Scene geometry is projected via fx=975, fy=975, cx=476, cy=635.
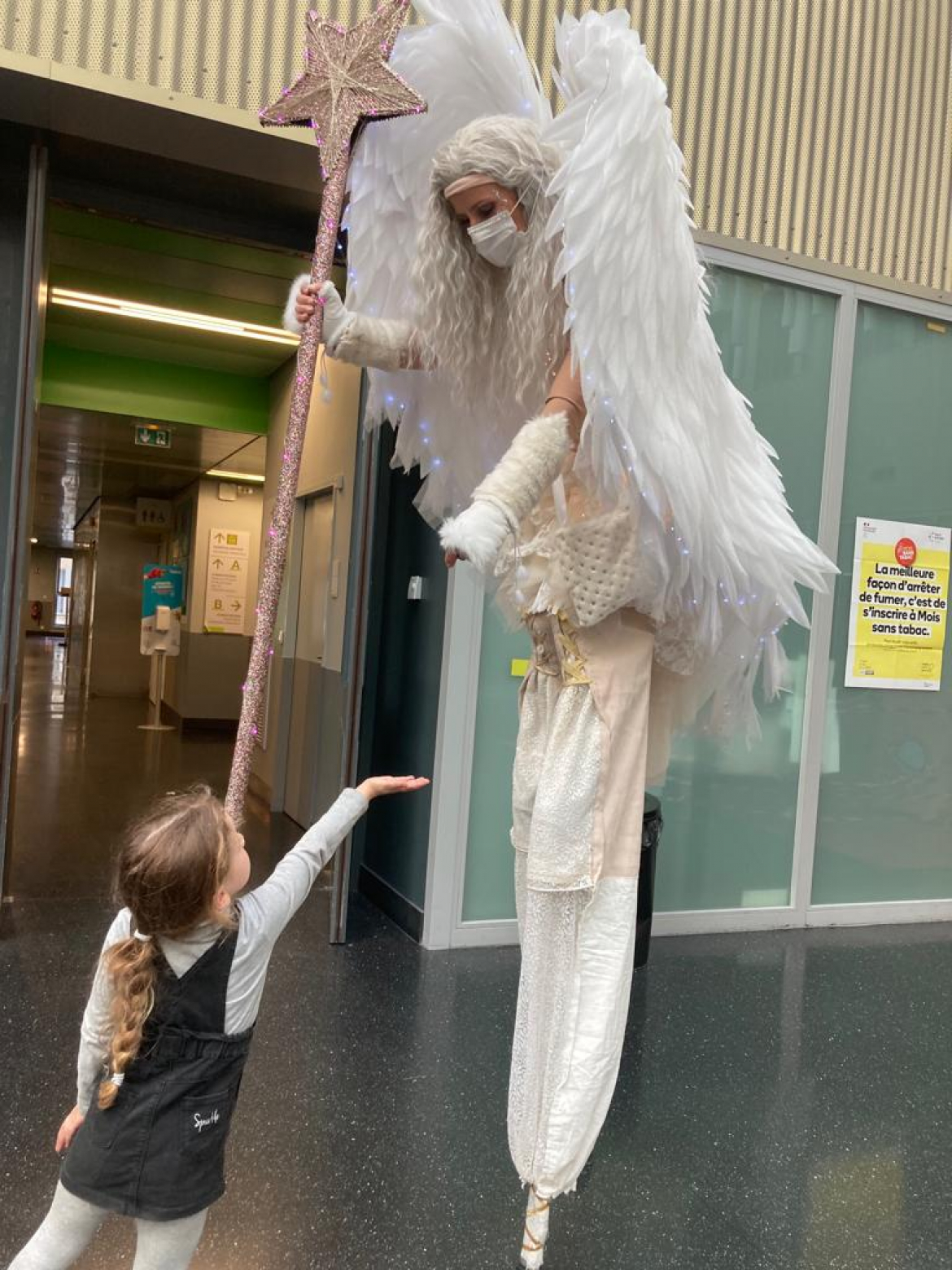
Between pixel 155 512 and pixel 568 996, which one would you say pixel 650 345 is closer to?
pixel 568 996

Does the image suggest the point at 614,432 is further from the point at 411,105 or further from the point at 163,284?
the point at 163,284

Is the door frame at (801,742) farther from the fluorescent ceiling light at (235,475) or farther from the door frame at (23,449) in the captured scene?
the fluorescent ceiling light at (235,475)

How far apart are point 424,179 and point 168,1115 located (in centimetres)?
151

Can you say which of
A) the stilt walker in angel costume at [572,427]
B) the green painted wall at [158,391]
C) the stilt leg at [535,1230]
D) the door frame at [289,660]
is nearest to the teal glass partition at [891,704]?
the stilt walker in angel costume at [572,427]

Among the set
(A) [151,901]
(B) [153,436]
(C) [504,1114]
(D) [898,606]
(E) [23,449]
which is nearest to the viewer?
(A) [151,901]

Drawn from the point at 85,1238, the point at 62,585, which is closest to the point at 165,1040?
the point at 85,1238

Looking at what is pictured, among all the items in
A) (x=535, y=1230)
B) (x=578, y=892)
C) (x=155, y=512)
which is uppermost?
(x=155, y=512)

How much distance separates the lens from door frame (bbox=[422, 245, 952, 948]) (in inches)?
136

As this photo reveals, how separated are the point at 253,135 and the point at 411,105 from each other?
5.77 feet

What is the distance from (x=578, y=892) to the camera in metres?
1.61

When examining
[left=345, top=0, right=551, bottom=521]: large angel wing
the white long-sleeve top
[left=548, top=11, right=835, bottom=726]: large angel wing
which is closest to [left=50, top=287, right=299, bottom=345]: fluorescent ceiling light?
[left=345, top=0, right=551, bottom=521]: large angel wing

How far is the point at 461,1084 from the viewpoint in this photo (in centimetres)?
245

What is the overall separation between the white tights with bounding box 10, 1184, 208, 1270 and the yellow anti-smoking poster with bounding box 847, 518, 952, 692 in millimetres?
3478

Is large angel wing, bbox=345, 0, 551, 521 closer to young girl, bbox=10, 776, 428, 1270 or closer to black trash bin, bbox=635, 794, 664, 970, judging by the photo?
young girl, bbox=10, 776, 428, 1270
